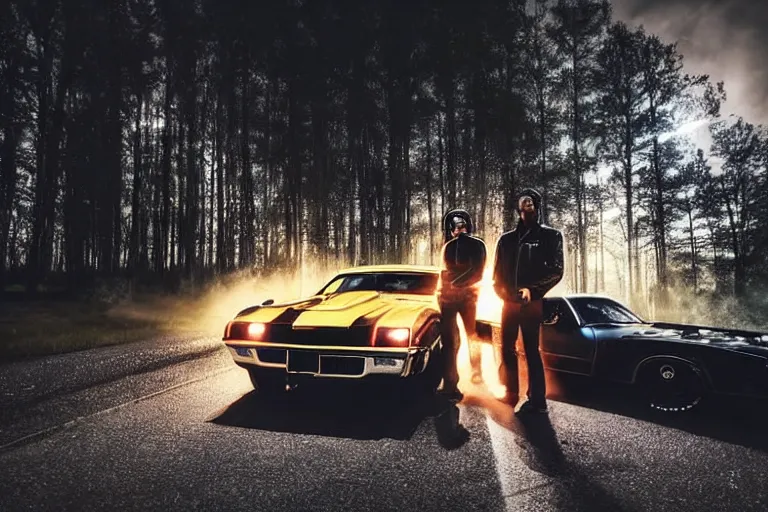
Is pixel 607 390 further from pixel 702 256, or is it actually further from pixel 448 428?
pixel 702 256

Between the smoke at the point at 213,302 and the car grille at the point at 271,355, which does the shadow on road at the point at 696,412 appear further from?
Result: the smoke at the point at 213,302

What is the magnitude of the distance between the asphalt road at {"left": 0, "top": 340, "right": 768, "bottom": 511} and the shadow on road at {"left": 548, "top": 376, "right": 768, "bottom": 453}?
0.02 meters

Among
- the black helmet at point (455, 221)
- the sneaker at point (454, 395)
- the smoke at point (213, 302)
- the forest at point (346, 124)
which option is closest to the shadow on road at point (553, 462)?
the sneaker at point (454, 395)

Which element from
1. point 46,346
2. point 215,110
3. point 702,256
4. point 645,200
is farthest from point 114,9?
point 702,256

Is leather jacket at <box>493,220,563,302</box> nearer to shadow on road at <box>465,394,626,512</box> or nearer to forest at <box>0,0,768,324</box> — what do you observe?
shadow on road at <box>465,394,626,512</box>

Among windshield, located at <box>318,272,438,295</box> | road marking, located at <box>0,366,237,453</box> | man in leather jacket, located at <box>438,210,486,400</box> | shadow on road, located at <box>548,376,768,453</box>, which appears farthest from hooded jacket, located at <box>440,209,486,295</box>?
road marking, located at <box>0,366,237,453</box>

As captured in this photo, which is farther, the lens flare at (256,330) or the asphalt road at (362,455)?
the lens flare at (256,330)

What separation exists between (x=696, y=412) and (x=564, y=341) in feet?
3.91

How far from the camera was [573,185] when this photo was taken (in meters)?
18.2

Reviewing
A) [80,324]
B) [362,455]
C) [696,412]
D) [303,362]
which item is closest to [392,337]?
[303,362]

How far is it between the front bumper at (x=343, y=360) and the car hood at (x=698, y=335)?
2112 mm

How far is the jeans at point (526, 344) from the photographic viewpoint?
384 cm

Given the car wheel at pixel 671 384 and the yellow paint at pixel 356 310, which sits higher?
the yellow paint at pixel 356 310

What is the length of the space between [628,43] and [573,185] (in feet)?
18.6
